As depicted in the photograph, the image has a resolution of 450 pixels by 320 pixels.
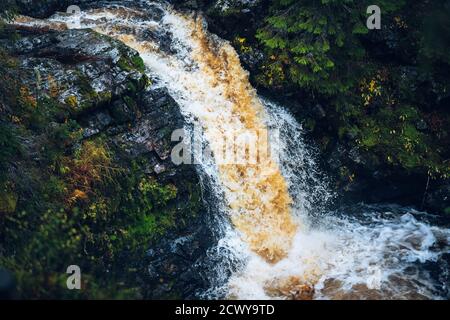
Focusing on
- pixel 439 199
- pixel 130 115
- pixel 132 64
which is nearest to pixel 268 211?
pixel 130 115

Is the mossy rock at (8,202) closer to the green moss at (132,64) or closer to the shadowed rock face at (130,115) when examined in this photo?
the shadowed rock face at (130,115)

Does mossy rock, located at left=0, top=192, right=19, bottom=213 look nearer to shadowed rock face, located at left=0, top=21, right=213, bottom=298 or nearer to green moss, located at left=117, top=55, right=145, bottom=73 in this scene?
shadowed rock face, located at left=0, top=21, right=213, bottom=298

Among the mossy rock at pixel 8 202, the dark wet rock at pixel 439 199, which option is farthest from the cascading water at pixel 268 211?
the mossy rock at pixel 8 202

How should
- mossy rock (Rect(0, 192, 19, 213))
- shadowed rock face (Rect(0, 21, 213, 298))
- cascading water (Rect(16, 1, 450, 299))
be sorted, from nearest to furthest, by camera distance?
mossy rock (Rect(0, 192, 19, 213)) < cascading water (Rect(16, 1, 450, 299)) < shadowed rock face (Rect(0, 21, 213, 298))

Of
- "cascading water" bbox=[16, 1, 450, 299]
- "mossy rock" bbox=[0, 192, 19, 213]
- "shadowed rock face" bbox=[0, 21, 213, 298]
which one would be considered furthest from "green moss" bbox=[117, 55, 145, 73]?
"mossy rock" bbox=[0, 192, 19, 213]

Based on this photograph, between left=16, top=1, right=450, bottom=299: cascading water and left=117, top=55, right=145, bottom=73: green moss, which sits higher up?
left=117, top=55, right=145, bottom=73: green moss

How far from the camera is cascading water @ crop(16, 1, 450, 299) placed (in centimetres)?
1102

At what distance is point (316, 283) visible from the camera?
1091 cm

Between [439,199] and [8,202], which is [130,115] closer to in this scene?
[8,202]

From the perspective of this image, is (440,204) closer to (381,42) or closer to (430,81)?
(430,81)

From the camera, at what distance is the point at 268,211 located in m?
12.3

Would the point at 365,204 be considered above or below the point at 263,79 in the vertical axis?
below
